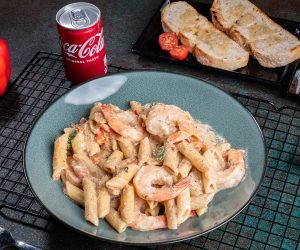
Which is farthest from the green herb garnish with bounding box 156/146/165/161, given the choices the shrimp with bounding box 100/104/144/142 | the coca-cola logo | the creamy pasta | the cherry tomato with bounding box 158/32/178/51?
the cherry tomato with bounding box 158/32/178/51

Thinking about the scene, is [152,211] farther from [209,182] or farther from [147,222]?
[209,182]

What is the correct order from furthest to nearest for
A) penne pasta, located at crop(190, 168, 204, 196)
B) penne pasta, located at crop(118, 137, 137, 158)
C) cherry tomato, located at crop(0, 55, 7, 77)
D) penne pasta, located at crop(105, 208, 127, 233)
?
cherry tomato, located at crop(0, 55, 7, 77), penne pasta, located at crop(118, 137, 137, 158), penne pasta, located at crop(190, 168, 204, 196), penne pasta, located at crop(105, 208, 127, 233)

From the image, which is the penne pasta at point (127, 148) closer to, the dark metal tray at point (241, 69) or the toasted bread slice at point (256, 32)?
the dark metal tray at point (241, 69)

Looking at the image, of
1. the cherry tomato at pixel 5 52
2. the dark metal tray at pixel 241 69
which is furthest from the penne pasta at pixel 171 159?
the cherry tomato at pixel 5 52

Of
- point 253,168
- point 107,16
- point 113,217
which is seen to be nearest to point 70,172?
point 113,217

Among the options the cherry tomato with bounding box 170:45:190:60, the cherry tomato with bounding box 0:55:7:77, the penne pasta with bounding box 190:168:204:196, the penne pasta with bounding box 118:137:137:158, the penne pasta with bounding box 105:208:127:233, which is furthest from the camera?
the cherry tomato with bounding box 170:45:190:60

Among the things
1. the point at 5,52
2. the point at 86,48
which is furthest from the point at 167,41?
the point at 5,52

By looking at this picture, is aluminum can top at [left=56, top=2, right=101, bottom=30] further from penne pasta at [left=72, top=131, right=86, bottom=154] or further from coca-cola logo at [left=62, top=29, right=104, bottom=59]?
penne pasta at [left=72, top=131, right=86, bottom=154]
